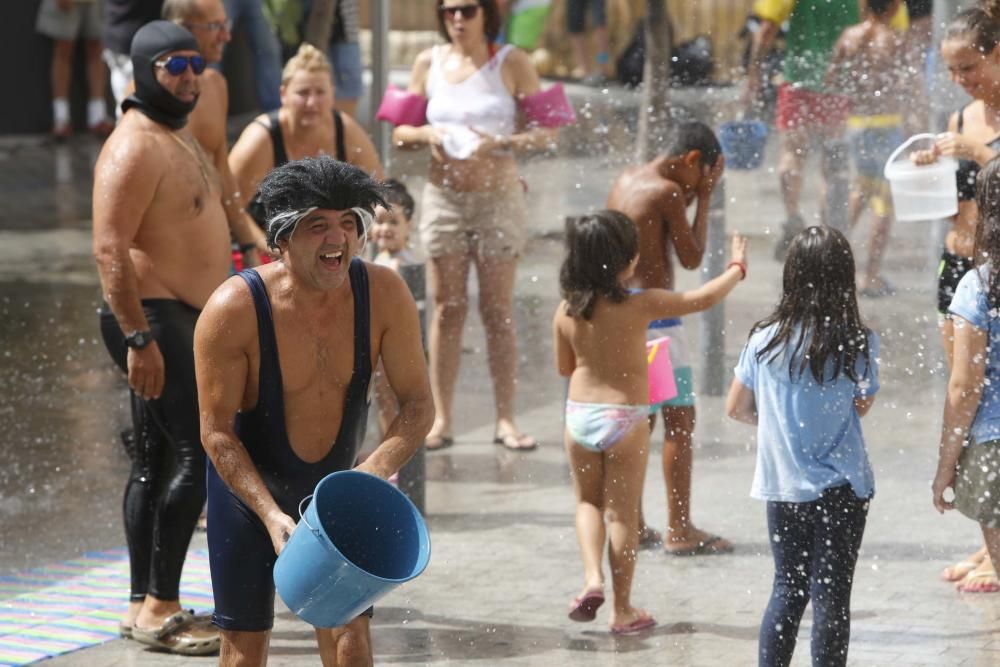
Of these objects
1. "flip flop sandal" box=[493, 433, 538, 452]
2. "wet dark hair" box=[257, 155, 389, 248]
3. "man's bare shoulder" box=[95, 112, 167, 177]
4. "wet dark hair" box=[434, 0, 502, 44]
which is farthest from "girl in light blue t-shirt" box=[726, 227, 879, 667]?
"wet dark hair" box=[434, 0, 502, 44]

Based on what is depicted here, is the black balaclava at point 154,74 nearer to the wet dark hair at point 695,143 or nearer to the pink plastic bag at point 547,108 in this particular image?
the wet dark hair at point 695,143

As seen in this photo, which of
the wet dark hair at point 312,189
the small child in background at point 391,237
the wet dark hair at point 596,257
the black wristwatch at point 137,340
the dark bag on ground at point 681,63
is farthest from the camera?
the dark bag on ground at point 681,63

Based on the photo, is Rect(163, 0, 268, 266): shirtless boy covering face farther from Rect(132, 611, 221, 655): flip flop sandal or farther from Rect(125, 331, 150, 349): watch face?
Rect(132, 611, 221, 655): flip flop sandal

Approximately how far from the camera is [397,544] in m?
3.92

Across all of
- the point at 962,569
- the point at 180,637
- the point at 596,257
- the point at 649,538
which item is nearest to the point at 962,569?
the point at 962,569

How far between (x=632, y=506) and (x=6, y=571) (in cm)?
234

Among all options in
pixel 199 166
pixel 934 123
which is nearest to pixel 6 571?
pixel 199 166

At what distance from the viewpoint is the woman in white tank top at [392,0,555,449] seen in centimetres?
777

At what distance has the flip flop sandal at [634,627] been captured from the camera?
17.9 ft

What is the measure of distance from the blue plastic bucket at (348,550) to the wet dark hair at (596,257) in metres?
1.83

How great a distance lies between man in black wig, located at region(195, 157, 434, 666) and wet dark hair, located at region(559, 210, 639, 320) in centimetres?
142

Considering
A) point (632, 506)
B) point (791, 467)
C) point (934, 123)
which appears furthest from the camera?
point (934, 123)

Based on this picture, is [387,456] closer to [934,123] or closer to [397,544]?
[397,544]

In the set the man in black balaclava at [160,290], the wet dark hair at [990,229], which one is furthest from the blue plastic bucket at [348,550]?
the wet dark hair at [990,229]
